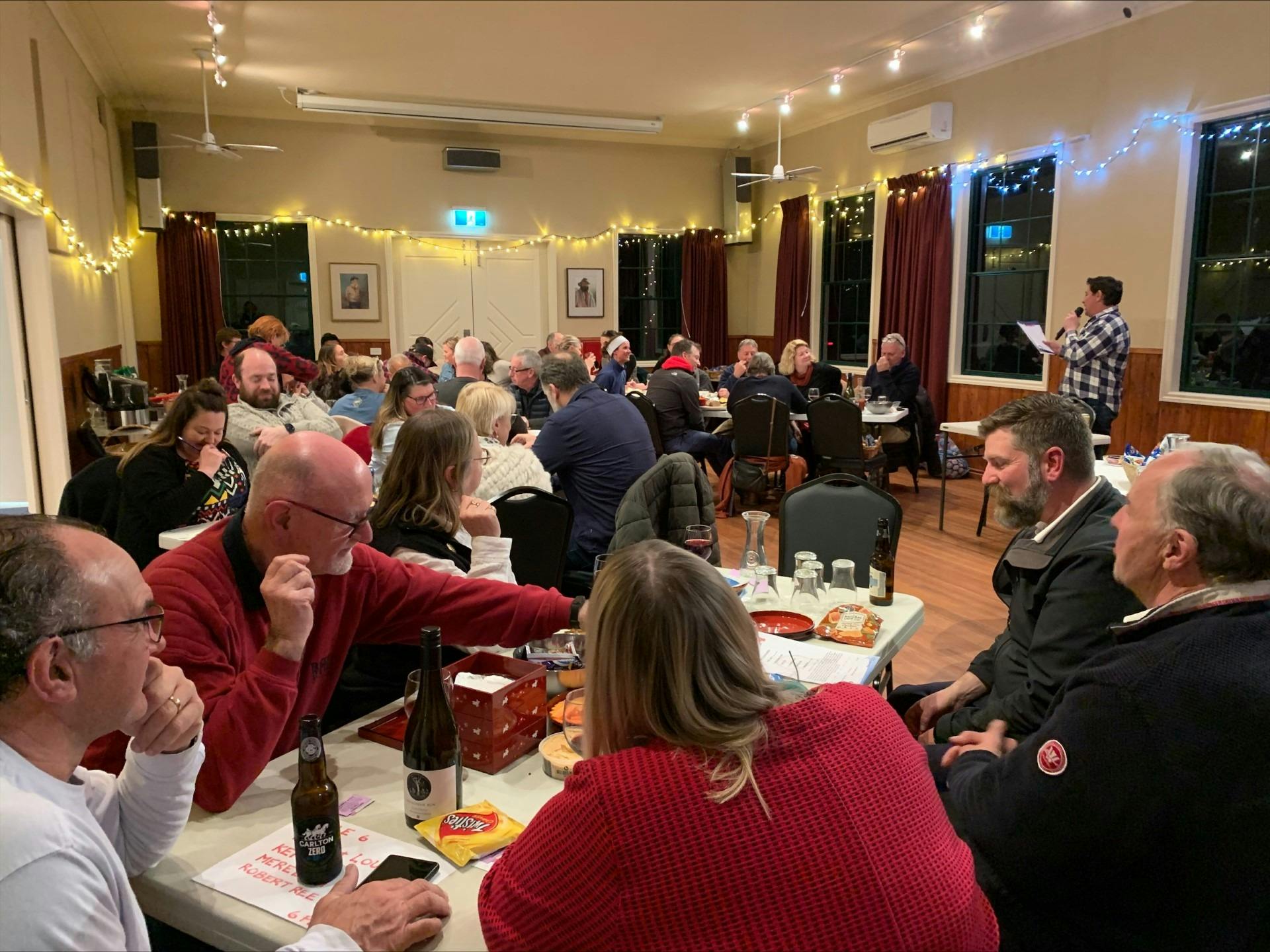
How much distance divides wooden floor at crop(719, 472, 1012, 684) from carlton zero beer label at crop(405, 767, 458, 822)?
7.24 ft

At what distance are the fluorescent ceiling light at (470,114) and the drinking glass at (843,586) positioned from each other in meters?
8.74

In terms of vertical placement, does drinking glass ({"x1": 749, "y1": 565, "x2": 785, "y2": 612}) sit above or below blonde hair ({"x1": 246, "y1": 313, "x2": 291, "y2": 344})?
below

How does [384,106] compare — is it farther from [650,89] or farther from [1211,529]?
[1211,529]

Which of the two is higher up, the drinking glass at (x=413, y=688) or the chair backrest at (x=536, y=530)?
the drinking glass at (x=413, y=688)

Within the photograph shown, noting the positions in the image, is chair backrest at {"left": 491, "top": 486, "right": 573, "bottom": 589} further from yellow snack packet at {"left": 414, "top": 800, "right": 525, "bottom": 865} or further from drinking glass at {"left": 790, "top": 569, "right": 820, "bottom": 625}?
yellow snack packet at {"left": 414, "top": 800, "right": 525, "bottom": 865}

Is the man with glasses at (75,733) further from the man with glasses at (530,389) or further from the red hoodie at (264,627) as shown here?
the man with glasses at (530,389)

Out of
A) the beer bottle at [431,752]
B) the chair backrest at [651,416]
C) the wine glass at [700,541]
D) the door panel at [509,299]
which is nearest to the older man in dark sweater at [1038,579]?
the wine glass at [700,541]

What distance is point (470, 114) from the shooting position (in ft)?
32.7

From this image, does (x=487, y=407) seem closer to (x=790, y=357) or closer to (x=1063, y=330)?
(x=790, y=357)

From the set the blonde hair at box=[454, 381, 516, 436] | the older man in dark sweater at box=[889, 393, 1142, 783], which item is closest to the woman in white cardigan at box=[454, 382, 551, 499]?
the blonde hair at box=[454, 381, 516, 436]

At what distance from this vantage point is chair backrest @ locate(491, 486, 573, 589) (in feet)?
11.2

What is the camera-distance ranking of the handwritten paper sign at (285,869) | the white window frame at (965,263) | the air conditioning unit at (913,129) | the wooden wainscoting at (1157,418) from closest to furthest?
the handwritten paper sign at (285,869)
the wooden wainscoting at (1157,418)
the white window frame at (965,263)
the air conditioning unit at (913,129)

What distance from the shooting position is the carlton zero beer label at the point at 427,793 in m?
1.42

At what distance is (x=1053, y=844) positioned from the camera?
1438 millimetres
